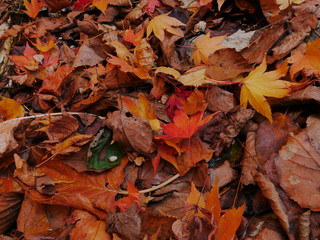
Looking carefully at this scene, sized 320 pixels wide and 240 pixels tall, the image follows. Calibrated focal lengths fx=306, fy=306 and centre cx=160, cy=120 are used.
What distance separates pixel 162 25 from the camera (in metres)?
1.58

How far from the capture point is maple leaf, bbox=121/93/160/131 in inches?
53.1

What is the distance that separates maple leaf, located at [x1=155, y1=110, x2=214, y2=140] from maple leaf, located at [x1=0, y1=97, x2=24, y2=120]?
0.80 meters

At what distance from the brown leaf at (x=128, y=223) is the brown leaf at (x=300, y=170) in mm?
537

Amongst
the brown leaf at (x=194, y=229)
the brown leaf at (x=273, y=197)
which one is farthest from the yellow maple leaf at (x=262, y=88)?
the brown leaf at (x=194, y=229)

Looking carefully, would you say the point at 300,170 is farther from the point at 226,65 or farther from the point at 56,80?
the point at 56,80

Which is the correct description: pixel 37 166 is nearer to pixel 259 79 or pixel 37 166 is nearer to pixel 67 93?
pixel 67 93

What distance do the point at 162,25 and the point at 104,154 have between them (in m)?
0.73

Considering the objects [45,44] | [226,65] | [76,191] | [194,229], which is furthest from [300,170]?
[45,44]

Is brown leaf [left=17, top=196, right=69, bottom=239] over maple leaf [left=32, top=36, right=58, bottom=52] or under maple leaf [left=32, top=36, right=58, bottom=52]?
under

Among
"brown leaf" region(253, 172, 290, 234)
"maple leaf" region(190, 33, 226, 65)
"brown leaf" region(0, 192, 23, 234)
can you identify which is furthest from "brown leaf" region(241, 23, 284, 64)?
"brown leaf" region(0, 192, 23, 234)

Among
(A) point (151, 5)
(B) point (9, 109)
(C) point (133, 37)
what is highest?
(A) point (151, 5)

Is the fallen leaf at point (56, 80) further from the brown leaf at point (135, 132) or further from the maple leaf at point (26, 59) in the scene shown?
the brown leaf at point (135, 132)

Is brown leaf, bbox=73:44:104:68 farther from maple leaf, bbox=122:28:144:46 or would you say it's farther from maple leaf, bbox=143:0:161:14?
maple leaf, bbox=143:0:161:14

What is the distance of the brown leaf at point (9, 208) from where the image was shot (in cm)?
136
